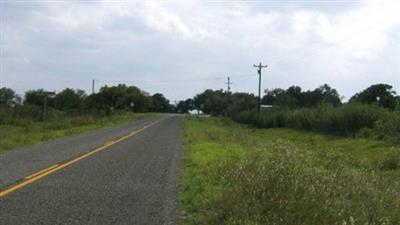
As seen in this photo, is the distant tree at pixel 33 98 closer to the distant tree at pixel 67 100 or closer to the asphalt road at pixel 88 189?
the distant tree at pixel 67 100

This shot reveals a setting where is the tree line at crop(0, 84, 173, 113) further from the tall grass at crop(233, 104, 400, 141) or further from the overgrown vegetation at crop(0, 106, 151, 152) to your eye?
the tall grass at crop(233, 104, 400, 141)

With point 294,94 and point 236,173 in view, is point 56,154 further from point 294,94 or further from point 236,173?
point 294,94

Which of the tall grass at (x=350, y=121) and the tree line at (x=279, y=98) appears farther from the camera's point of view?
→ the tree line at (x=279, y=98)

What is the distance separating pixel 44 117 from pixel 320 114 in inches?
924

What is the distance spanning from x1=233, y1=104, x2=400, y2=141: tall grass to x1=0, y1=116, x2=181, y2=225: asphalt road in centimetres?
1678

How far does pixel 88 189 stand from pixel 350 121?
31.8 metres

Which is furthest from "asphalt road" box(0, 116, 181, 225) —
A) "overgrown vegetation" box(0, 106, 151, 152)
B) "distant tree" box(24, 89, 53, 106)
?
"distant tree" box(24, 89, 53, 106)

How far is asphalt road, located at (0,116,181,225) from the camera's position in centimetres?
895

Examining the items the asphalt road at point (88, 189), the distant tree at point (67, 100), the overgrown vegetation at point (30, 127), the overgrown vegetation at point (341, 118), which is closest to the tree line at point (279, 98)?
the overgrown vegetation at point (341, 118)

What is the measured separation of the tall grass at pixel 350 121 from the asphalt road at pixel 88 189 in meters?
16.8

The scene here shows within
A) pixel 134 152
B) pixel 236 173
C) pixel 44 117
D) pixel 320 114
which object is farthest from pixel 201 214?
pixel 44 117

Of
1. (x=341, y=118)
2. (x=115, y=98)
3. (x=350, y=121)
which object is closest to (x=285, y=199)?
(x=350, y=121)

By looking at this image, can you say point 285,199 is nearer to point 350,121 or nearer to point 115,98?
point 350,121

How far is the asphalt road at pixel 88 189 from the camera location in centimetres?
895
